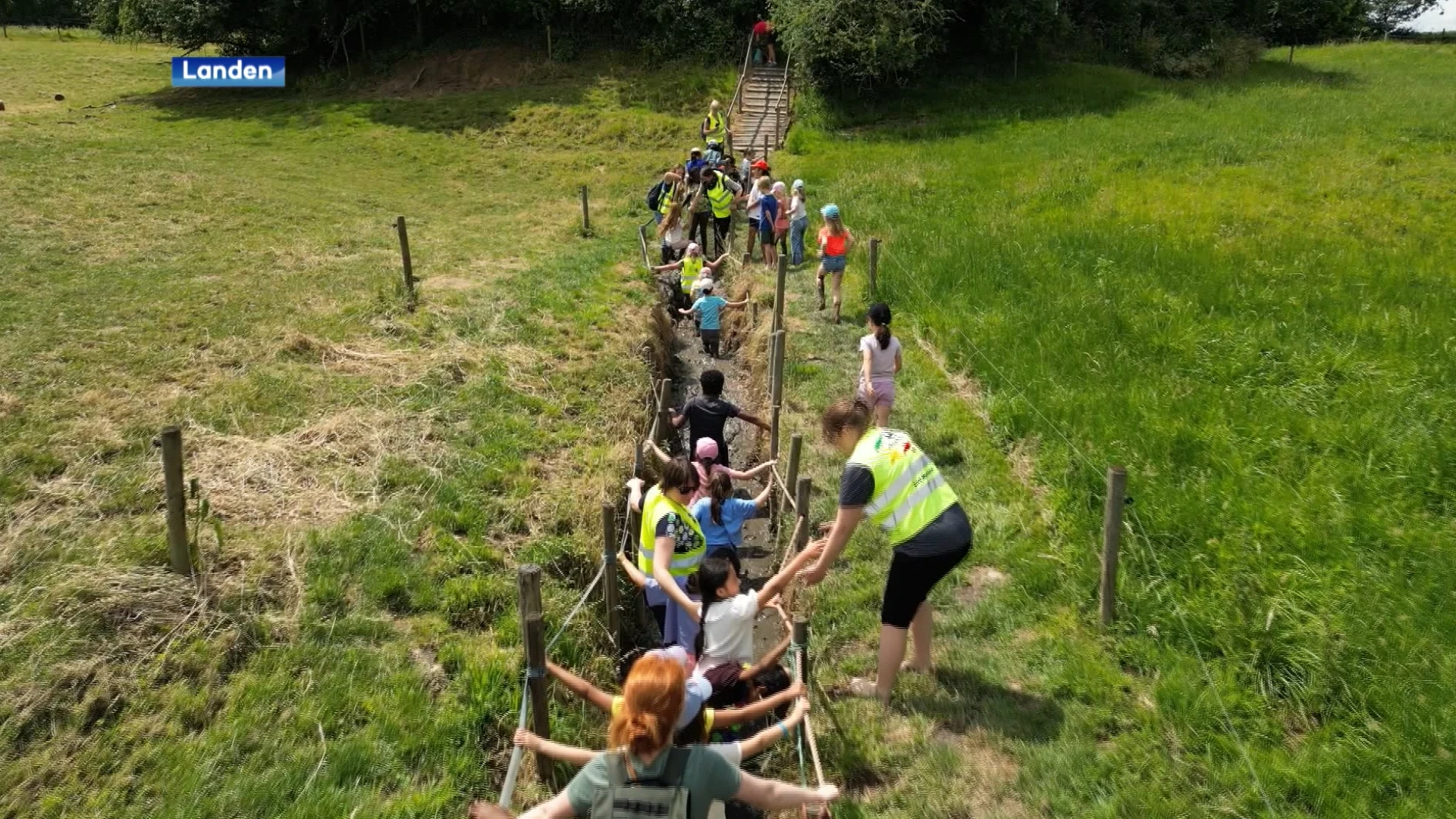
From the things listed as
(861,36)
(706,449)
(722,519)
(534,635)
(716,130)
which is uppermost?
(861,36)

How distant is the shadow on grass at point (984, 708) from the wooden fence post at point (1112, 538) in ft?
2.48

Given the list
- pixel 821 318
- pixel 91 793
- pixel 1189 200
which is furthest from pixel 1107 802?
pixel 1189 200

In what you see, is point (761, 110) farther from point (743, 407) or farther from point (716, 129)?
point (743, 407)

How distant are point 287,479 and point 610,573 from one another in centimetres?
283

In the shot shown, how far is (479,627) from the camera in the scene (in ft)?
19.0

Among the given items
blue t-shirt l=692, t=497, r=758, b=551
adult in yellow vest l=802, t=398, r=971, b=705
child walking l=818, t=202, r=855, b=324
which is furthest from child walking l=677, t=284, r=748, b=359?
adult in yellow vest l=802, t=398, r=971, b=705

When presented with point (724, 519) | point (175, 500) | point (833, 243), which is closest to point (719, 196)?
point (833, 243)

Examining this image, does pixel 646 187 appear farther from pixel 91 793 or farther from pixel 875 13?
pixel 91 793

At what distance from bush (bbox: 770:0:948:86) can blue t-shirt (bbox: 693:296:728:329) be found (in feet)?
46.7

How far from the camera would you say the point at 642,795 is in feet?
9.40

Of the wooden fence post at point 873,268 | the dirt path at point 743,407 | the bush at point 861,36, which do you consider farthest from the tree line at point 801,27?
the wooden fence post at point 873,268

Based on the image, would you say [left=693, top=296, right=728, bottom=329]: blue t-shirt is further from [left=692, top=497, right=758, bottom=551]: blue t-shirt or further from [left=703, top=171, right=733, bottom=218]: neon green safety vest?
[left=692, top=497, right=758, bottom=551]: blue t-shirt

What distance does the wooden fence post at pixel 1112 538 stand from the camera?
506 centimetres

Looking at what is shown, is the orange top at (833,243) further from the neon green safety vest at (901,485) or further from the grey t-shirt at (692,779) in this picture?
the grey t-shirt at (692,779)
